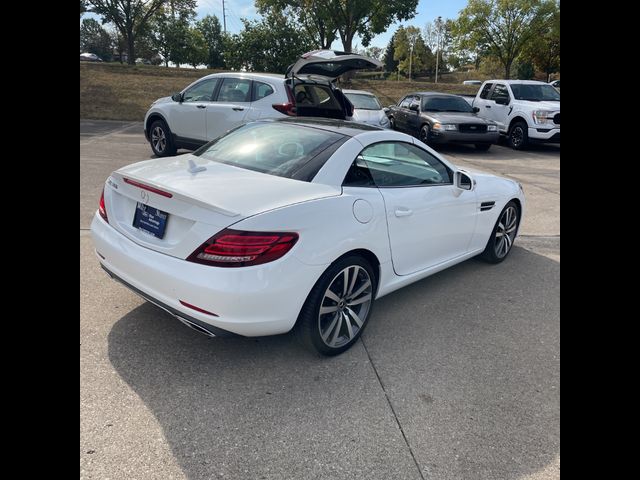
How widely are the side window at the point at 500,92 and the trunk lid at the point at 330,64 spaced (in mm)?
8439

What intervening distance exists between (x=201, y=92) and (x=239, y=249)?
7686 millimetres

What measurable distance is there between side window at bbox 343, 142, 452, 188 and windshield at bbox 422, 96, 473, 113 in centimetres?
1062

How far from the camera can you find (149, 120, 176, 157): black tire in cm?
961

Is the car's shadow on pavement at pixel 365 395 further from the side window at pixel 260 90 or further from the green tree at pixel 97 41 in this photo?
the green tree at pixel 97 41

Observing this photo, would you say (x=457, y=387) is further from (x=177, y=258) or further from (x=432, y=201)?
(x=177, y=258)

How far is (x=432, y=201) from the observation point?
380 cm

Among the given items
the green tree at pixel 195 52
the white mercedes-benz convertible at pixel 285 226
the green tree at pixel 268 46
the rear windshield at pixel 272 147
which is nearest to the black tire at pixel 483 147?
the white mercedes-benz convertible at pixel 285 226

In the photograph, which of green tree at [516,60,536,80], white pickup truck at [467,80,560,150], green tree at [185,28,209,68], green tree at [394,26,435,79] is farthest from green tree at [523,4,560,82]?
green tree at [185,28,209,68]

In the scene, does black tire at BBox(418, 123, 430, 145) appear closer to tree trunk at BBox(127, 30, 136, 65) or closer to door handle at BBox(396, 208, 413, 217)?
door handle at BBox(396, 208, 413, 217)
